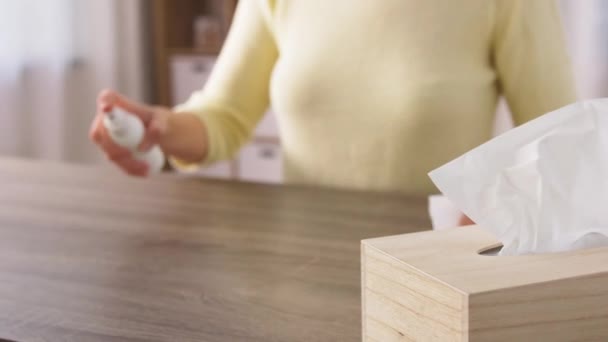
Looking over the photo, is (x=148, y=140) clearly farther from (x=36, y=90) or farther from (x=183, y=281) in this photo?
(x=36, y=90)

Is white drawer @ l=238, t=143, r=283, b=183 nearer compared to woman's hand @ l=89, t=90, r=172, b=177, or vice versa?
woman's hand @ l=89, t=90, r=172, b=177

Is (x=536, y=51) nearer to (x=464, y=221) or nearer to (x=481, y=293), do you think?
(x=464, y=221)

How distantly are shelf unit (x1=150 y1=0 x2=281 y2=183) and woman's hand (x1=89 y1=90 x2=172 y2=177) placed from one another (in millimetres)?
2345

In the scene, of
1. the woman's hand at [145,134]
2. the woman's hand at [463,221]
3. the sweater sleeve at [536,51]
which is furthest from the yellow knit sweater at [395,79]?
the woman's hand at [463,221]

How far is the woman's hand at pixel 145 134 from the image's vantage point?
127 centimetres

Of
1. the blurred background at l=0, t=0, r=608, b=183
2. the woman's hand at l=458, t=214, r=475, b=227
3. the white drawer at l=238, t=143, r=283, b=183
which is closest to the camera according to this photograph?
Result: the woman's hand at l=458, t=214, r=475, b=227

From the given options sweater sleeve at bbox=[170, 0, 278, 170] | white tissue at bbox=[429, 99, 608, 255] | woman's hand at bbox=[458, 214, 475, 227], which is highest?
sweater sleeve at bbox=[170, 0, 278, 170]

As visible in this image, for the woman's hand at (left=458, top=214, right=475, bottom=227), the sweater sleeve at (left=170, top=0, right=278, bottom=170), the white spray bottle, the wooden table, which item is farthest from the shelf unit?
the woman's hand at (left=458, top=214, right=475, bottom=227)

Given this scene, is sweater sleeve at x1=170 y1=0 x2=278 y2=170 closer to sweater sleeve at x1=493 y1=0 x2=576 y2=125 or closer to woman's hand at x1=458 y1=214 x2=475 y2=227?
sweater sleeve at x1=493 y1=0 x2=576 y2=125

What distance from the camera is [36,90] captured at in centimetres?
355

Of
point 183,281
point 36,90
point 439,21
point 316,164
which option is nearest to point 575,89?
point 439,21

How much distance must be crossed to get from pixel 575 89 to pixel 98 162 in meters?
2.78

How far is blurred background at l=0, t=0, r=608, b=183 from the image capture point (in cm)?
332

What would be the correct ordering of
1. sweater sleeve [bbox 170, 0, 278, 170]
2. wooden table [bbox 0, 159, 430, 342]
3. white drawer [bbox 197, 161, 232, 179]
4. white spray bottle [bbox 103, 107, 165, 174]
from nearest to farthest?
wooden table [bbox 0, 159, 430, 342] < white spray bottle [bbox 103, 107, 165, 174] < sweater sleeve [bbox 170, 0, 278, 170] < white drawer [bbox 197, 161, 232, 179]
